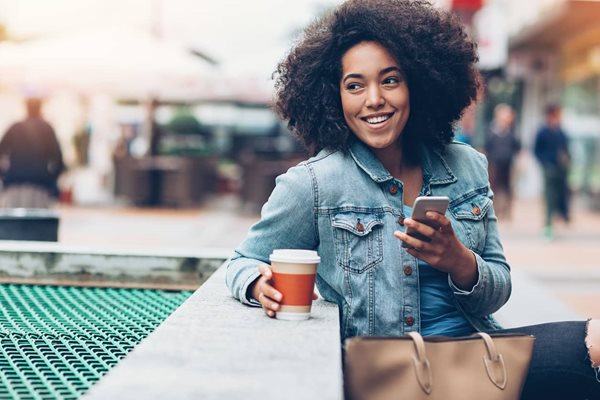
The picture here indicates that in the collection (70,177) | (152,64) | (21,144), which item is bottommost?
(70,177)

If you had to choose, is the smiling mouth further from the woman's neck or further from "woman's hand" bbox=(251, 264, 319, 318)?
"woman's hand" bbox=(251, 264, 319, 318)

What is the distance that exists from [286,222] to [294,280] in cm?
36

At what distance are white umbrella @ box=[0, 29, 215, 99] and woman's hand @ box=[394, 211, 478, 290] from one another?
12.0 m

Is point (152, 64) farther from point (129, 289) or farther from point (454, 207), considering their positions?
point (454, 207)

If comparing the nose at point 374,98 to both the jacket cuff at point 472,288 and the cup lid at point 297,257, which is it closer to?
the jacket cuff at point 472,288

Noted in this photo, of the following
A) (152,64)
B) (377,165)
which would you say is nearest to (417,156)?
(377,165)

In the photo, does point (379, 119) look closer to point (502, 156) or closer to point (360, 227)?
point (360, 227)

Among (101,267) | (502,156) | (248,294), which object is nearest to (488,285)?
(248,294)

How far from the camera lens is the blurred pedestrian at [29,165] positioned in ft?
28.7

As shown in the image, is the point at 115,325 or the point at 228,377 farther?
the point at 115,325

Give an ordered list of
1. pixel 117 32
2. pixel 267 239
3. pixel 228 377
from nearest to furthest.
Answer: pixel 228 377 < pixel 267 239 < pixel 117 32

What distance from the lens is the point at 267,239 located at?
8.04 ft

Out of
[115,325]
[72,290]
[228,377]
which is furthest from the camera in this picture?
[72,290]

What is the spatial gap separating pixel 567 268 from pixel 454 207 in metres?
6.79
